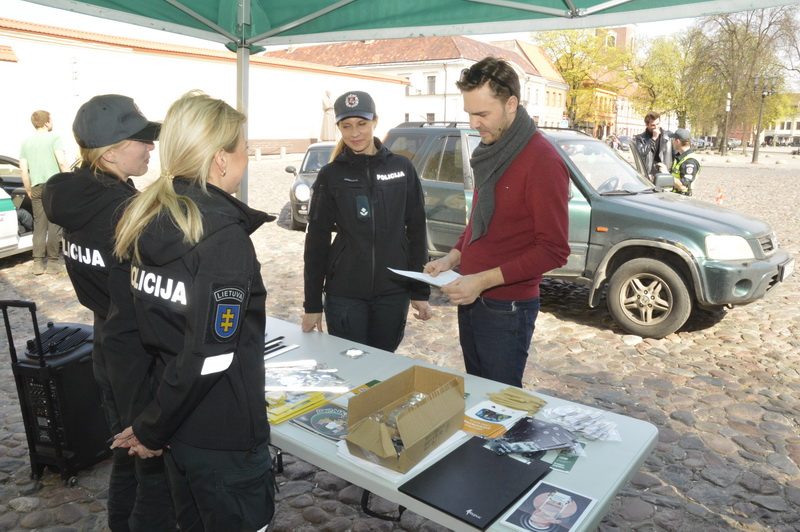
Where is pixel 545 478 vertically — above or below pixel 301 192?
below

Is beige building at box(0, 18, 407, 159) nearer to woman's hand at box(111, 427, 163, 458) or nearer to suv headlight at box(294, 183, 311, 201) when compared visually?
suv headlight at box(294, 183, 311, 201)

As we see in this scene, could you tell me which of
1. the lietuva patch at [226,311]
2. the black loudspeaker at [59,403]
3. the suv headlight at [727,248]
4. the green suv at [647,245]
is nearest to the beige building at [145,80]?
the green suv at [647,245]

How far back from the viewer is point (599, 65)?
62719 mm

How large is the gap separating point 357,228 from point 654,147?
24.5 feet

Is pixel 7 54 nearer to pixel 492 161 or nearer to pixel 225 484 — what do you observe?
pixel 492 161

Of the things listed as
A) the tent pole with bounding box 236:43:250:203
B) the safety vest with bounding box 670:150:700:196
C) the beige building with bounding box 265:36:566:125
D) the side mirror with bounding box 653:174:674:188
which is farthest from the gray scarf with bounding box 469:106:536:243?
the beige building with bounding box 265:36:566:125

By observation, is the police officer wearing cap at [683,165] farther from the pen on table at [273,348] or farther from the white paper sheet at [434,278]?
the pen on table at [273,348]

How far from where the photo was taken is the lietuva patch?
1616 mm

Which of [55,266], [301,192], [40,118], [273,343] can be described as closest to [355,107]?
[273,343]

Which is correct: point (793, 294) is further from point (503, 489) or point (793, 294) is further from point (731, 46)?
point (731, 46)

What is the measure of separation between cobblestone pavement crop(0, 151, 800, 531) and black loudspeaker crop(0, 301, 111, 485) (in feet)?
0.54

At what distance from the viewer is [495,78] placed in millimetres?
2562

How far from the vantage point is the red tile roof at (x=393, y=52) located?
56.7m

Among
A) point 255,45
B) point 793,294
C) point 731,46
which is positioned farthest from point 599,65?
point 255,45
